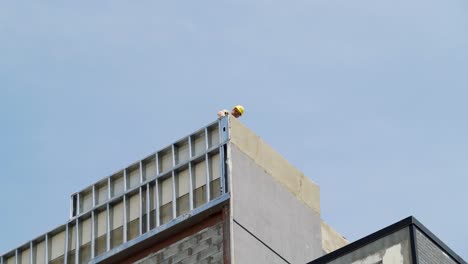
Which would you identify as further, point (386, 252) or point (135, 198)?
point (135, 198)

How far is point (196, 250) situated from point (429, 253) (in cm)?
1085

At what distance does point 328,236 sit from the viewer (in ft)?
201

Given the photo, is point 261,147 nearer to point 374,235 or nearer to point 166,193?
point 166,193

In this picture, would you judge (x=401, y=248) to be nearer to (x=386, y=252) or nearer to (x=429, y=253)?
(x=386, y=252)

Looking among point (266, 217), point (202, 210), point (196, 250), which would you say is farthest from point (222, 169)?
point (196, 250)

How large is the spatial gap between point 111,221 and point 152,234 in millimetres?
3028

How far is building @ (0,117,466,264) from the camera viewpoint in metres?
55.5

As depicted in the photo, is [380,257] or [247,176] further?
[247,176]

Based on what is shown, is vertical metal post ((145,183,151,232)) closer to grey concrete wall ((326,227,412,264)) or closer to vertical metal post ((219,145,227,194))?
vertical metal post ((219,145,227,194))

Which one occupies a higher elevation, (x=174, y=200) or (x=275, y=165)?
(x=275, y=165)

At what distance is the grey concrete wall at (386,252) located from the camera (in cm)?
4678

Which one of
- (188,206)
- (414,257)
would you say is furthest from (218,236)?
(414,257)

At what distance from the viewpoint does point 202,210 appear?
55.8 meters

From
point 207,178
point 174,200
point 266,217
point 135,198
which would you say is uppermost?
point 135,198
